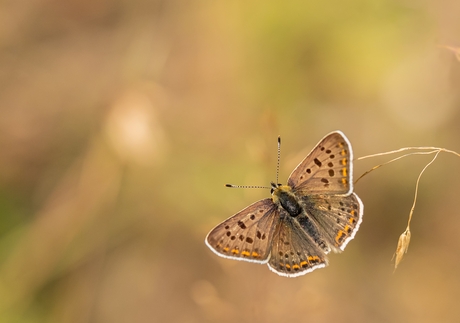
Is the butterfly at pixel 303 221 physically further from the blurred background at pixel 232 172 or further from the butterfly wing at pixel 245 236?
the blurred background at pixel 232 172

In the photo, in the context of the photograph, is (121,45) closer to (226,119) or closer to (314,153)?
(226,119)

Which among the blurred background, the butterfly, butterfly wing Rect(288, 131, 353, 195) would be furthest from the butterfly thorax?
the blurred background

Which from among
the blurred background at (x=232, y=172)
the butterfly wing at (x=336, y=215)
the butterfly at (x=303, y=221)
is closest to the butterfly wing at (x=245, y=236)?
the butterfly at (x=303, y=221)

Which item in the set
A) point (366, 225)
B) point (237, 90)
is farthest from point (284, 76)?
point (366, 225)

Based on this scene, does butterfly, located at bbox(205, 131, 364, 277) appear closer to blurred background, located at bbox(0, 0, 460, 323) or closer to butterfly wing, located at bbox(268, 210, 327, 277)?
butterfly wing, located at bbox(268, 210, 327, 277)

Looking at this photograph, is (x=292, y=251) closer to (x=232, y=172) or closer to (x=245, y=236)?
(x=245, y=236)
